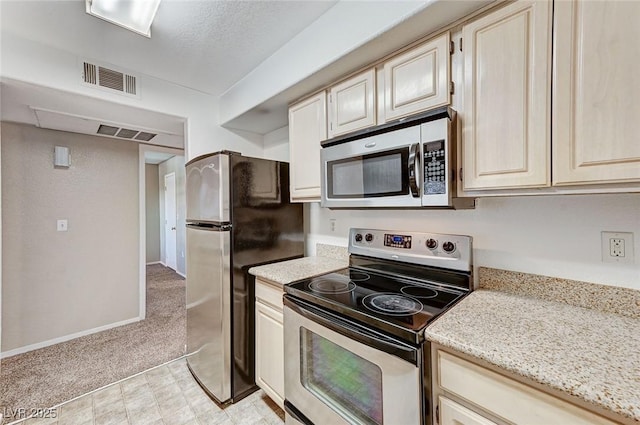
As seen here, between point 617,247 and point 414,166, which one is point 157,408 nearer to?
point 414,166

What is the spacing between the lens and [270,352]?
173 centimetres

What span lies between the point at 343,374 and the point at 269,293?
0.69 metres

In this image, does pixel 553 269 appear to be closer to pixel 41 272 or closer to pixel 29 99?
pixel 29 99

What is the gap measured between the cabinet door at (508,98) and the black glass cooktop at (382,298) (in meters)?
0.55

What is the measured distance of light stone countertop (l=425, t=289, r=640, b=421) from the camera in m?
0.65

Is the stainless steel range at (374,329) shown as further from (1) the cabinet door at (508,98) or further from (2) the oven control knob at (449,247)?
(1) the cabinet door at (508,98)

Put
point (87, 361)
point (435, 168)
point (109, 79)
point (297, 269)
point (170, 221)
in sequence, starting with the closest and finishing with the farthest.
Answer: point (435, 168) < point (297, 269) < point (109, 79) < point (87, 361) < point (170, 221)

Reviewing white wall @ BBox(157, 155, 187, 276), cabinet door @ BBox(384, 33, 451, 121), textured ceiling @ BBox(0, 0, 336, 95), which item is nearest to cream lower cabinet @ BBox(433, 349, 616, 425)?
cabinet door @ BBox(384, 33, 451, 121)

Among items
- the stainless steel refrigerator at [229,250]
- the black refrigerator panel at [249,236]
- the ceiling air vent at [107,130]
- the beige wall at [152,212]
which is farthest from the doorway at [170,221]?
the black refrigerator panel at [249,236]

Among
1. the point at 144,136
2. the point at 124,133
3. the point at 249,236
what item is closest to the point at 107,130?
the point at 124,133

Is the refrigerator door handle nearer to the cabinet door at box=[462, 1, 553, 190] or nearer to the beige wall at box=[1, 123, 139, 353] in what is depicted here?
the cabinet door at box=[462, 1, 553, 190]

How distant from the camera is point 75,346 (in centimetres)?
260

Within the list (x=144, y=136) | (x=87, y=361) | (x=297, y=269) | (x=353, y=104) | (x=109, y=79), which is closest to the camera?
(x=353, y=104)

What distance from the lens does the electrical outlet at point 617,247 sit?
103 cm
